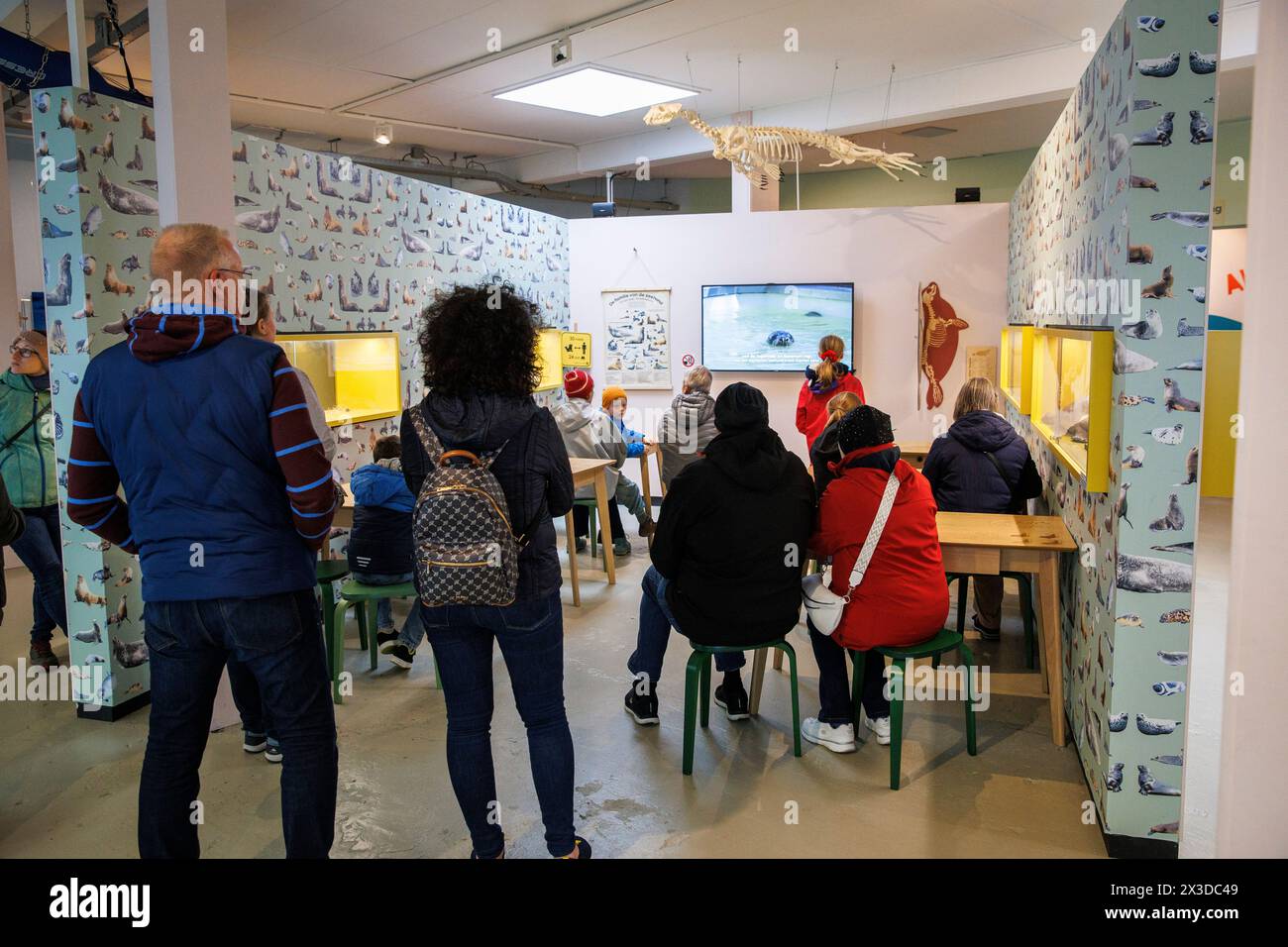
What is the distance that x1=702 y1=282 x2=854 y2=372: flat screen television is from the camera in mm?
8305

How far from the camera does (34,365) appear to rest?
173 inches

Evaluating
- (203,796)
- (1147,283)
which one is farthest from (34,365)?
(1147,283)

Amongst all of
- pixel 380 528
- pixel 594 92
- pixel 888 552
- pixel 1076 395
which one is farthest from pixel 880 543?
pixel 594 92

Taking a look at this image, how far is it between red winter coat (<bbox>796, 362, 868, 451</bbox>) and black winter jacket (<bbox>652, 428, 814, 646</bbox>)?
337 cm

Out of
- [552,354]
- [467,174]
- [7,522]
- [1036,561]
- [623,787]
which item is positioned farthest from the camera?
[467,174]

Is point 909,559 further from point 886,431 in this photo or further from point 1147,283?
point 1147,283

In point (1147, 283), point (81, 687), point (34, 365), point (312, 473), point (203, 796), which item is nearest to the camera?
point (312, 473)

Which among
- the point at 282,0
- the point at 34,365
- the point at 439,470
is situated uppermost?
the point at 282,0

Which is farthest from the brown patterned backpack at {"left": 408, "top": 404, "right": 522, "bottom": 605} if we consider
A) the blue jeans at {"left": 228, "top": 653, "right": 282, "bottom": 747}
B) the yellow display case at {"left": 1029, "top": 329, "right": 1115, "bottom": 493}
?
the yellow display case at {"left": 1029, "top": 329, "right": 1115, "bottom": 493}

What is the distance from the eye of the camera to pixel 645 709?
3.85 metres

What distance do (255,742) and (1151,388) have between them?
3241 mm

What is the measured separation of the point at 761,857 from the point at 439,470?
1502 mm

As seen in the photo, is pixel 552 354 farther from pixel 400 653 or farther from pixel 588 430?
pixel 400 653

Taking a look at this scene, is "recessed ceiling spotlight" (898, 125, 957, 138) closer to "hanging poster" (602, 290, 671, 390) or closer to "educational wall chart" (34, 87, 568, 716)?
"hanging poster" (602, 290, 671, 390)
